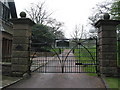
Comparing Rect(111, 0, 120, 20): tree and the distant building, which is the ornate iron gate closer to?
Rect(111, 0, 120, 20): tree

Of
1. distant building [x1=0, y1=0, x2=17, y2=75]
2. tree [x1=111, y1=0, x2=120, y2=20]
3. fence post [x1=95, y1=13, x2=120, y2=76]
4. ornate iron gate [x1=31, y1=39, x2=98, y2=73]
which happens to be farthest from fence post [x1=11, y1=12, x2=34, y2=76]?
distant building [x1=0, y1=0, x2=17, y2=75]

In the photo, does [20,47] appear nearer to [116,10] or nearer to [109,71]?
[109,71]

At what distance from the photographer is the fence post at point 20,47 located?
7.82 metres

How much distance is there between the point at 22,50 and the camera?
25.8ft

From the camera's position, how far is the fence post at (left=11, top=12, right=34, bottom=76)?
7.82 meters

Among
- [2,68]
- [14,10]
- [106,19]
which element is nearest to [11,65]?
[2,68]

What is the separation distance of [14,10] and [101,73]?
65.0ft

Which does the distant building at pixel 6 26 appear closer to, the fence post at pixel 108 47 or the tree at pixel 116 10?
the fence post at pixel 108 47

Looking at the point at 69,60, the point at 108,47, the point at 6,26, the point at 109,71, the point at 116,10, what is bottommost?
the point at 109,71

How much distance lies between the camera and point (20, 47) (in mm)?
7891

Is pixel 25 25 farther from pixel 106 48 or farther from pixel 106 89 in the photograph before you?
pixel 106 89

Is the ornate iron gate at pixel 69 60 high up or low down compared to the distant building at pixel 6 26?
down

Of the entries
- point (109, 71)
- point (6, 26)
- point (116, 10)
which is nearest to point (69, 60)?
point (109, 71)

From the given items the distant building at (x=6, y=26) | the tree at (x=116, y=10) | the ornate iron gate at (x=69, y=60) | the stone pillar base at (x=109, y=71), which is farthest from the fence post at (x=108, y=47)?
the distant building at (x=6, y=26)
